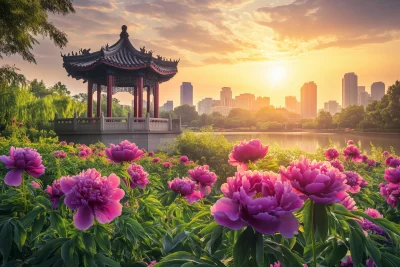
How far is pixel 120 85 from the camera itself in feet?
57.9

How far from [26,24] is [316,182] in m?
12.4

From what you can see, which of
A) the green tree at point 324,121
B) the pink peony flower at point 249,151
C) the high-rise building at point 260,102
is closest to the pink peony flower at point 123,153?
the pink peony flower at point 249,151

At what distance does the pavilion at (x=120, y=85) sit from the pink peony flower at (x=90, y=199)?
43.0ft

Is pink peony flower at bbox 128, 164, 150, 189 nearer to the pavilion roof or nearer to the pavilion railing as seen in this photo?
the pavilion railing

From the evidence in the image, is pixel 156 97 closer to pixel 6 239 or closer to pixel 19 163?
pixel 19 163

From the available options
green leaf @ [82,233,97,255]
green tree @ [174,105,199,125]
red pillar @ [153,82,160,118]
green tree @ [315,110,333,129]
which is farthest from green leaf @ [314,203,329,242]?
green tree @ [174,105,199,125]

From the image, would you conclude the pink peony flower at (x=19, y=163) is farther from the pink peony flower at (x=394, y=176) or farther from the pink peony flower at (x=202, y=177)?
the pink peony flower at (x=394, y=176)

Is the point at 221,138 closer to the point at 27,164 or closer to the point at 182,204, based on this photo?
the point at 182,204

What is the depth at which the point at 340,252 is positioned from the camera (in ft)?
3.67

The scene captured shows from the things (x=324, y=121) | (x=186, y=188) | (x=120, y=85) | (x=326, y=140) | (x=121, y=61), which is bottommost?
(x=326, y=140)

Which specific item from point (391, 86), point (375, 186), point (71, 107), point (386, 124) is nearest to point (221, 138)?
point (375, 186)

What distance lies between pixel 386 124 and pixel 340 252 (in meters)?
37.1

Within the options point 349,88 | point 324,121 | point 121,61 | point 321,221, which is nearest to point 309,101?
point 349,88

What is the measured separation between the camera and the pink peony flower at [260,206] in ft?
2.78
